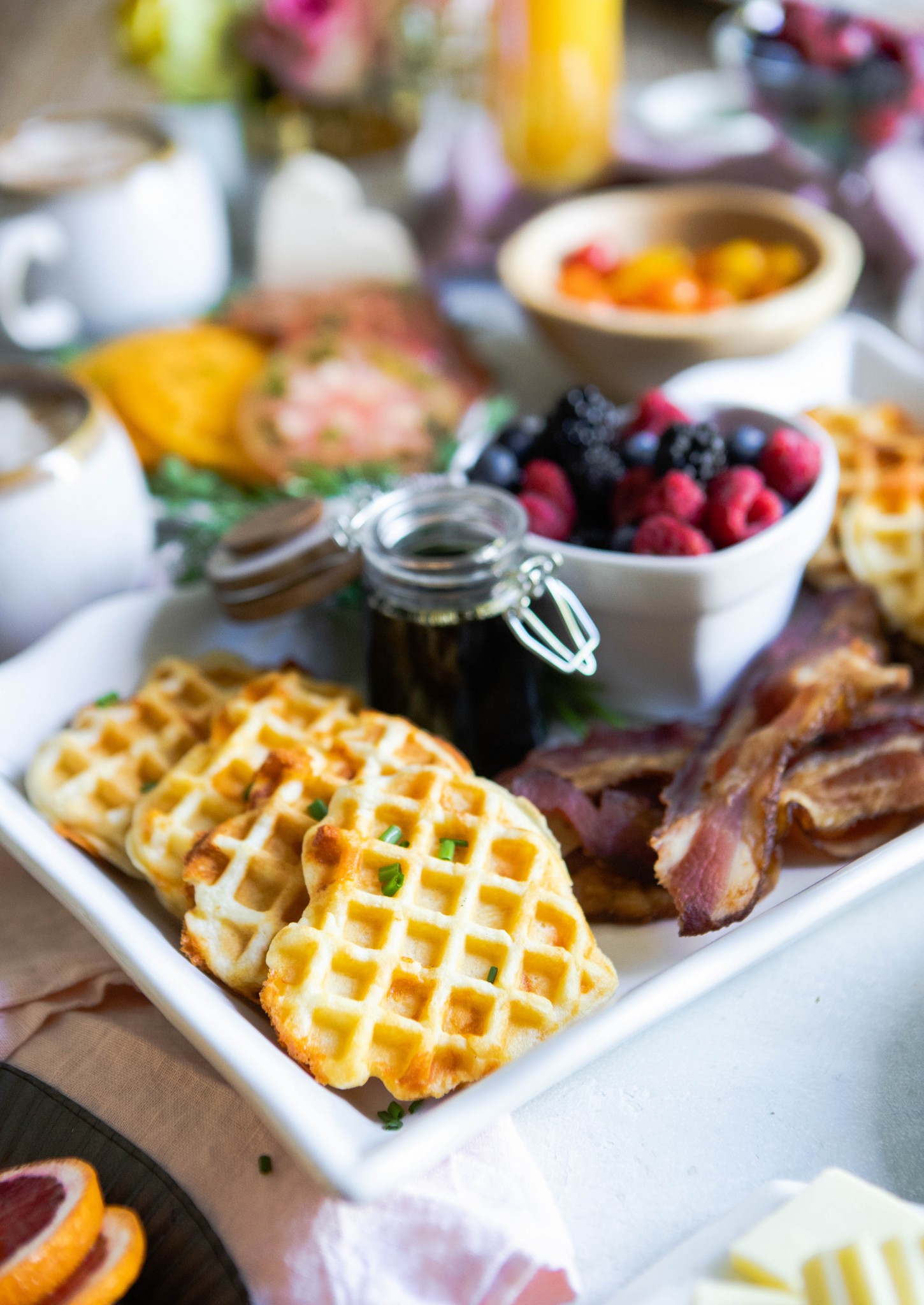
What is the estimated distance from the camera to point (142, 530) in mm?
1910

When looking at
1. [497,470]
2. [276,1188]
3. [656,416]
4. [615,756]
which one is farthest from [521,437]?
[276,1188]

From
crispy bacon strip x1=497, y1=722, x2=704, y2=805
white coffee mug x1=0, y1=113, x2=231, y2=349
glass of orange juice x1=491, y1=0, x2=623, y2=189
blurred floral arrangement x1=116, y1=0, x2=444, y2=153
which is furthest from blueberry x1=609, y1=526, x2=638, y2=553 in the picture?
blurred floral arrangement x1=116, y1=0, x2=444, y2=153

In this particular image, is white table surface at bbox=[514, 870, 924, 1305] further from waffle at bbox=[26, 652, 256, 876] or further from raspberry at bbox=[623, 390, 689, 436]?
raspberry at bbox=[623, 390, 689, 436]

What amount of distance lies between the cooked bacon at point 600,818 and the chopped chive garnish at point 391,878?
0.71 ft

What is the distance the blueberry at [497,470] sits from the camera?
1.69m

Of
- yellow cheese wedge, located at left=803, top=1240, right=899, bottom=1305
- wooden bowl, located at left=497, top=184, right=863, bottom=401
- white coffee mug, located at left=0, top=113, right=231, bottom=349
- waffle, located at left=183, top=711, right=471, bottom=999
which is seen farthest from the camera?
white coffee mug, located at left=0, top=113, right=231, bottom=349

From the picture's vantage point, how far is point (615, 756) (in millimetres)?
1555

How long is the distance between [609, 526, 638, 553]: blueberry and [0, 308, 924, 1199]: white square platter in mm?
358

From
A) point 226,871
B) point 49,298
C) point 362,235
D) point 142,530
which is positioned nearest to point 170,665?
point 142,530

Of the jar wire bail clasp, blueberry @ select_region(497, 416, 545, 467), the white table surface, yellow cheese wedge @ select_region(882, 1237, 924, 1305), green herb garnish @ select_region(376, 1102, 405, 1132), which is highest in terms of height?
blueberry @ select_region(497, 416, 545, 467)

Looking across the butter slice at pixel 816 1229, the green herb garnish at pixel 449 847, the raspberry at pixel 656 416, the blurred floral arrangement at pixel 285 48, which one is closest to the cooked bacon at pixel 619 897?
the green herb garnish at pixel 449 847

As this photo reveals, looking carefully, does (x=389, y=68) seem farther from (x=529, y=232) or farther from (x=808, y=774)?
(x=808, y=774)

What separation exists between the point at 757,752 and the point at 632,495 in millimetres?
404

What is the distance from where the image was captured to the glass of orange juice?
2914 millimetres
